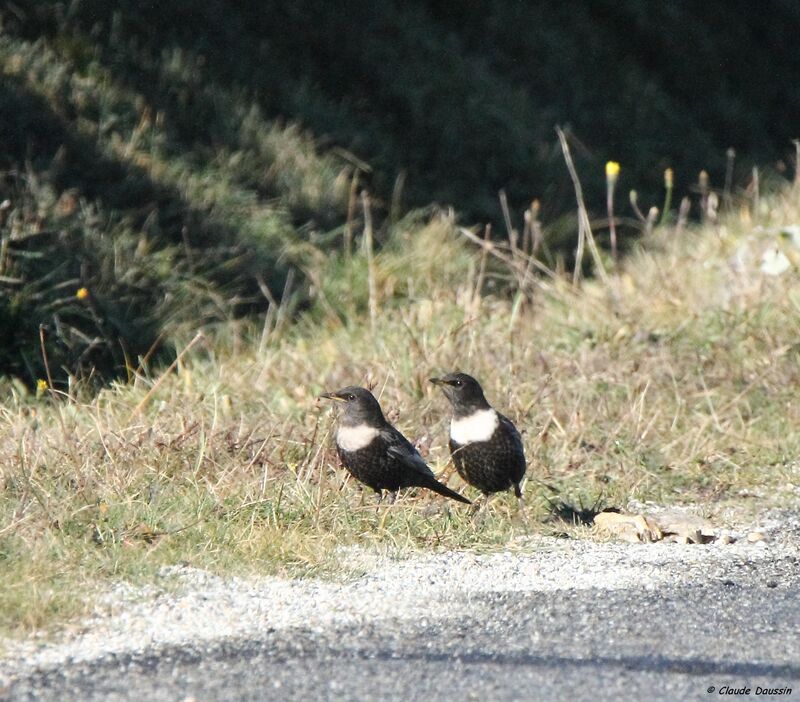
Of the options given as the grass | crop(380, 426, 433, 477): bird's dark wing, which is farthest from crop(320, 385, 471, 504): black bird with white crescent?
the grass

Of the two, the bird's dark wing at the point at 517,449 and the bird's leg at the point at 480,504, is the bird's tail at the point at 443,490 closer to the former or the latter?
the bird's leg at the point at 480,504

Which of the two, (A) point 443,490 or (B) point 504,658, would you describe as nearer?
Answer: (B) point 504,658

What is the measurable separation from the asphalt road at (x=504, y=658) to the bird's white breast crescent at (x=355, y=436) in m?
1.12

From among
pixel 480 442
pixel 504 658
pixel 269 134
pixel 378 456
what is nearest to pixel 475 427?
pixel 480 442

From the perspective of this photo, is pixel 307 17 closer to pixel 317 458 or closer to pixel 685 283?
pixel 685 283

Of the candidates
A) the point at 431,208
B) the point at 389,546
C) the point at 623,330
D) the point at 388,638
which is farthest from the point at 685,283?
the point at 388,638

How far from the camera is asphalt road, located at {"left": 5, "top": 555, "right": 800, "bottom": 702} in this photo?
3.25 metres

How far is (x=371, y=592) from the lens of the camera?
415cm

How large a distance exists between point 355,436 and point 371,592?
1115 mm

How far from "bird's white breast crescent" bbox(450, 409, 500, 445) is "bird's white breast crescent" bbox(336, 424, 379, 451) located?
31 centimetres

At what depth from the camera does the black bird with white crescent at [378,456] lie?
511 centimetres

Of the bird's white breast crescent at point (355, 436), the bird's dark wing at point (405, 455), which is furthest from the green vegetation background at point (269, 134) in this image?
the bird's dark wing at point (405, 455)

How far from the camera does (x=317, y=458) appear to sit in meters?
5.34

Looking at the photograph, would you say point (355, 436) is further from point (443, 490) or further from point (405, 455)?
point (443, 490)
